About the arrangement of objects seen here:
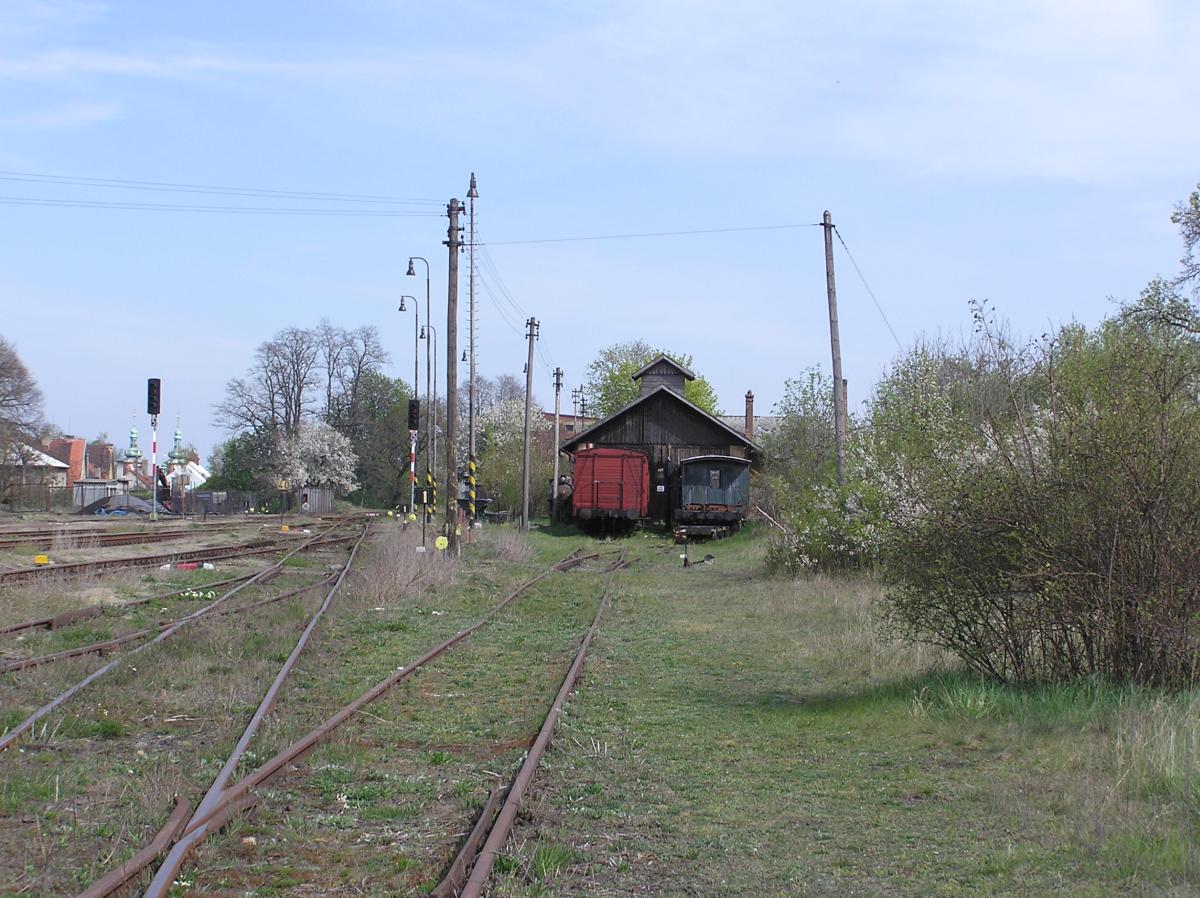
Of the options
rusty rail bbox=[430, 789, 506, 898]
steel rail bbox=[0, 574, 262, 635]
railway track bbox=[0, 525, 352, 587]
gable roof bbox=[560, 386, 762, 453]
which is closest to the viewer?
rusty rail bbox=[430, 789, 506, 898]

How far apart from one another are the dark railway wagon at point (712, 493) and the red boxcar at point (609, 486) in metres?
1.70

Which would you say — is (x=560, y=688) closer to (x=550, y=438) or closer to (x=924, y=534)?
(x=924, y=534)

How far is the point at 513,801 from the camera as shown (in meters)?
6.32

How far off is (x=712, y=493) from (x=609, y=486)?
4.03 m

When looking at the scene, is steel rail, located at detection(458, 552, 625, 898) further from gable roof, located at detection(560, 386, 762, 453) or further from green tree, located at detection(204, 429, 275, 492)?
green tree, located at detection(204, 429, 275, 492)

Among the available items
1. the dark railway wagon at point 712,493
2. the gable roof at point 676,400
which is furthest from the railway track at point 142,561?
the gable roof at point 676,400

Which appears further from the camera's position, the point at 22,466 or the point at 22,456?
the point at 22,466

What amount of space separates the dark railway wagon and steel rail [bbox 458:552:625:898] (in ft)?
102

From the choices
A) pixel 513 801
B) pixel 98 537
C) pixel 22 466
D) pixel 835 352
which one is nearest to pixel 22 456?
pixel 22 466

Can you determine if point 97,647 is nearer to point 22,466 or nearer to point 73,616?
point 73,616

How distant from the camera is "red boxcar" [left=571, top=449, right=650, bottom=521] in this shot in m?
43.7

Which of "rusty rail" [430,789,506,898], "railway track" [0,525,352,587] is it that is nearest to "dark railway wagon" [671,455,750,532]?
"railway track" [0,525,352,587]

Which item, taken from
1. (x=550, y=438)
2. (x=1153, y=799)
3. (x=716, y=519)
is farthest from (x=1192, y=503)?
A: (x=550, y=438)

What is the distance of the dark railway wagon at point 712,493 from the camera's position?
4216cm
